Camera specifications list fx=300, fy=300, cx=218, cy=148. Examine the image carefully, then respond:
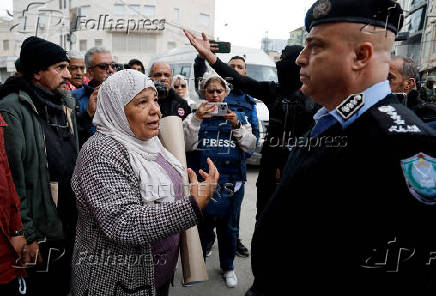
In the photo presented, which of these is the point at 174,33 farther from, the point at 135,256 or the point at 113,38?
the point at 135,256

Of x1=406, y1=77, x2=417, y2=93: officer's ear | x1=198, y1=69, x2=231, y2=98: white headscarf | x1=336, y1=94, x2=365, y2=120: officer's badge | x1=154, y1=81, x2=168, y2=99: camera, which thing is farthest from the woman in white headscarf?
x1=406, y1=77, x2=417, y2=93: officer's ear

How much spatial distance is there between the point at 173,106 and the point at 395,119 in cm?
232

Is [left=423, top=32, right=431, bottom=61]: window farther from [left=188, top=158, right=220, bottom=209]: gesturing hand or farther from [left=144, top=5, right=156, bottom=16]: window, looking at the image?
[left=144, top=5, right=156, bottom=16]: window

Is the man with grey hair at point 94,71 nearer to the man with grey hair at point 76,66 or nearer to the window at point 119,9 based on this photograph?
the man with grey hair at point 76,66

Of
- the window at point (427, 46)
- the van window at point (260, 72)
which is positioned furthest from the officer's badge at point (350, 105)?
the window at point (427, 46)

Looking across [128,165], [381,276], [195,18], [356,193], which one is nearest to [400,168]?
[356,193]

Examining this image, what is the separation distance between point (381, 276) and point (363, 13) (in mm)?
790

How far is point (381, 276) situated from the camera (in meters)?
0.85

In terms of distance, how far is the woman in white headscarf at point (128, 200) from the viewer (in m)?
1.26

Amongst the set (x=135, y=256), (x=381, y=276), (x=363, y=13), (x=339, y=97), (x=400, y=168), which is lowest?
(x=135, y=256)

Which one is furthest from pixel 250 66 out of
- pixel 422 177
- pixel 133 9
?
pixel 133 9

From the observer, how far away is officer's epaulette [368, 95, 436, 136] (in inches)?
31.6

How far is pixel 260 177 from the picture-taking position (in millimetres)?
2877

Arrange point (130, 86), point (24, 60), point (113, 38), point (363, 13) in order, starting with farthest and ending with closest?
1. point (113, 38)
2. point (24, 60)
3. point (130, 86)
4. point (363, 13)
